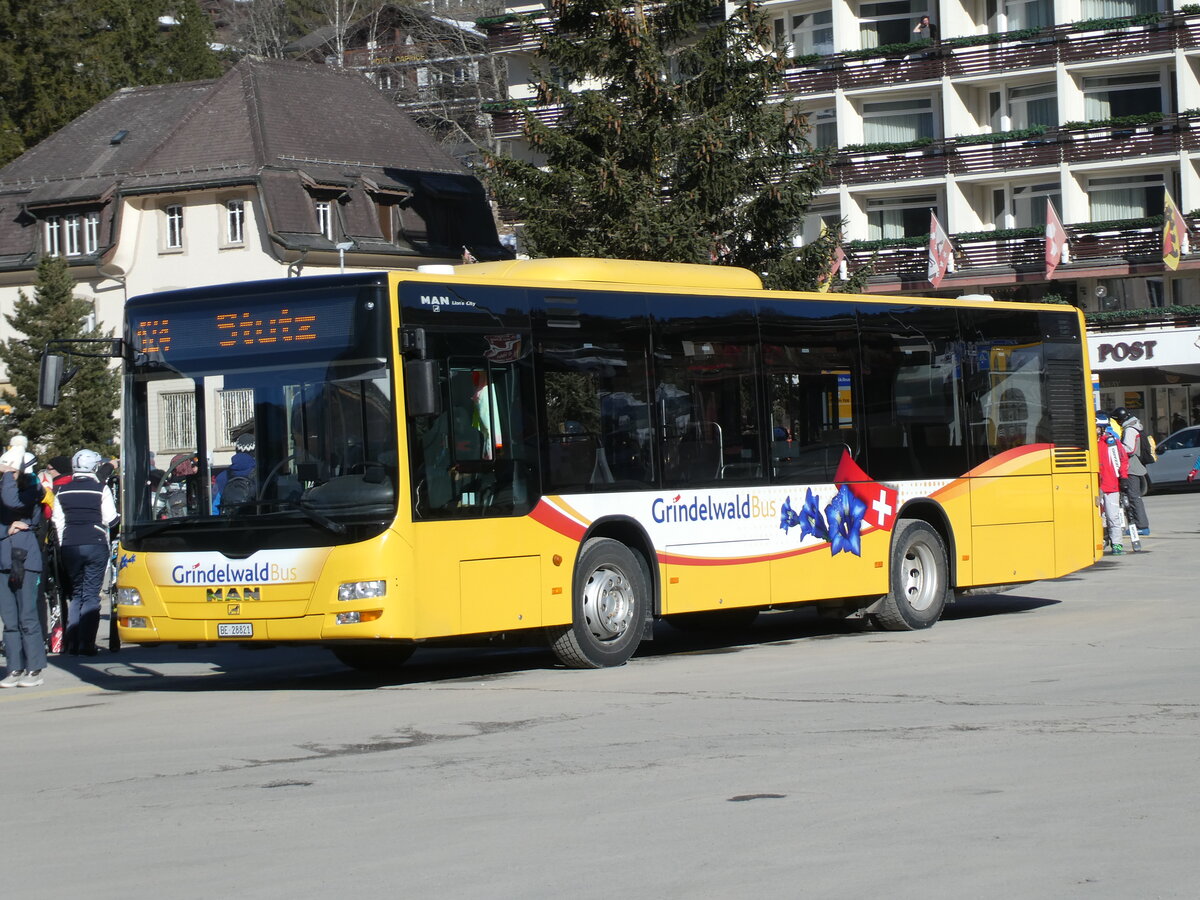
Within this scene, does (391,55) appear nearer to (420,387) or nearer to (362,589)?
(420,387)

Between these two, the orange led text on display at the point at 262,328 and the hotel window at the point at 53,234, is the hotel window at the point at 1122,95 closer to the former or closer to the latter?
the hotel window at the point at 53,234

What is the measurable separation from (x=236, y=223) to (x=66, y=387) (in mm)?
8077

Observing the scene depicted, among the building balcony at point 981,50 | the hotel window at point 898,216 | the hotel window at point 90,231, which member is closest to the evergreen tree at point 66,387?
the hotel window at point 90,231

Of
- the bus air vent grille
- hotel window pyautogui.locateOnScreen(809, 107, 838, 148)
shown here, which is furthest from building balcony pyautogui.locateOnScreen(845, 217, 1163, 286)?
the bus air vent grille

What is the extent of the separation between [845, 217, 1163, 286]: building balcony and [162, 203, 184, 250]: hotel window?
68.8 feet

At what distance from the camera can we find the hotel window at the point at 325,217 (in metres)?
59.3

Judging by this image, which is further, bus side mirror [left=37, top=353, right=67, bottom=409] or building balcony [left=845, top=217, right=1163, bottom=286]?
building balcony [left=845, top=217, right=1163, bottom=286]

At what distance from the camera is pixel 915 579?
17438mm

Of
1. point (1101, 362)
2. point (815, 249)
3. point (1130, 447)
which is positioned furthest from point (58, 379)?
point (1101, 362)

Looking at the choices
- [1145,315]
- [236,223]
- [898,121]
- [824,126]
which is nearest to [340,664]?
[1145,315]

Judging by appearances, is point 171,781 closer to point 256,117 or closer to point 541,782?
point 541,782

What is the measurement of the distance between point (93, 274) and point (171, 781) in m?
53.9

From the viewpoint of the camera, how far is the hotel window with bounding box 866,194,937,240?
59.5 meters

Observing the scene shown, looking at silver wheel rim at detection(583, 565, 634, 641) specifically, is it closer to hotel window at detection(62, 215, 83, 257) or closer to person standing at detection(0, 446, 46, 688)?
person standing at detection(0, 446, 46, 688)
